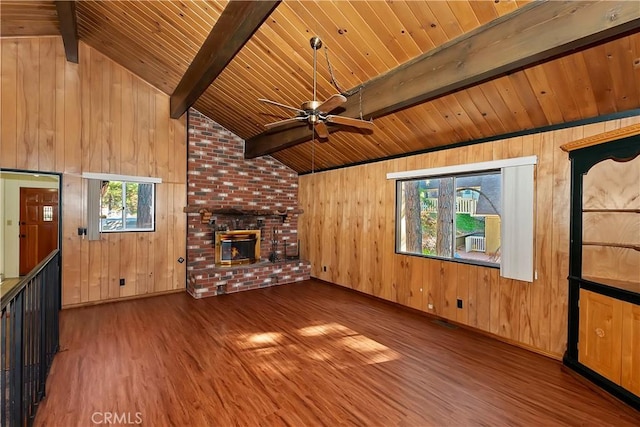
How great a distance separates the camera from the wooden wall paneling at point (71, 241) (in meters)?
4.54

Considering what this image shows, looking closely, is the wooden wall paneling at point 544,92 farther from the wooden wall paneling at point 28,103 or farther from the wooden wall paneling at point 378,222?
the wooden wall paneling at point 28,103

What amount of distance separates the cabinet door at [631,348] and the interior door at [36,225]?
8.85m

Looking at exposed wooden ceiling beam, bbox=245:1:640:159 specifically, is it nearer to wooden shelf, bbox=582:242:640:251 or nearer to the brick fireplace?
wooden shelf, bbox=582:242:640:251

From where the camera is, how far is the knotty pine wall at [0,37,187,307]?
421cm

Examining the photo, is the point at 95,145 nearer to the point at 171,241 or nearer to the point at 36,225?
the point at 171,241

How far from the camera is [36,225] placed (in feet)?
20.3

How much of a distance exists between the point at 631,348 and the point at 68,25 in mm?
6875

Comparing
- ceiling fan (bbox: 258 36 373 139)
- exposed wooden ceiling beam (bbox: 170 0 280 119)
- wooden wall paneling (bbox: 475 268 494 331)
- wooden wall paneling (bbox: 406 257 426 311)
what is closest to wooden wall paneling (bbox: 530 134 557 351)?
wooden wall paneling (bbox: 475 268 494 331)

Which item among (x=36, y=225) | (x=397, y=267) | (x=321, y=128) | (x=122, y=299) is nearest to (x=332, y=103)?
(x=321, y=128)

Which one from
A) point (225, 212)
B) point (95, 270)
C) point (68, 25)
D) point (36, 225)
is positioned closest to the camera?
point (68, 25)

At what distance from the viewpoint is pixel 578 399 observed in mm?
2424

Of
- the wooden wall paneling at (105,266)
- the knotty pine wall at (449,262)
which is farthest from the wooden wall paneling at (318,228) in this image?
the wooden wall paneling at (105,266)

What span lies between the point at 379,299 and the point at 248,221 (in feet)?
10.4

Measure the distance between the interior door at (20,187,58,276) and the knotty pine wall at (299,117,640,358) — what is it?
5.60 meters
